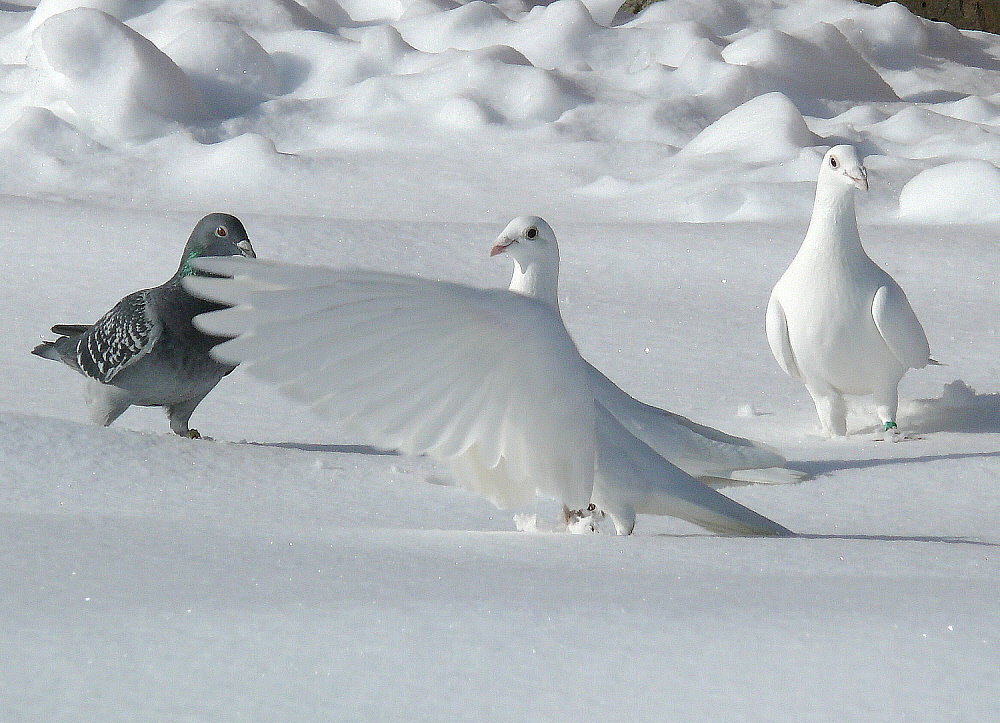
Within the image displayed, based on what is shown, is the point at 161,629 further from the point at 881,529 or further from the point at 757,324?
the point at 757,324

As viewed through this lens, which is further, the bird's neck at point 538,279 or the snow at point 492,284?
the bird's neck at point 538,279

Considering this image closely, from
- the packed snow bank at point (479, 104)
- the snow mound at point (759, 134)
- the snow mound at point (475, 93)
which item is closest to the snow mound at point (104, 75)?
the packed snow bank at point (479, 104)

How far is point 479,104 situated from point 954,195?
2441 mm

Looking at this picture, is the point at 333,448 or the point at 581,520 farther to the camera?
the point at 333,448

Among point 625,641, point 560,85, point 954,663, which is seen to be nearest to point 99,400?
point 625,641

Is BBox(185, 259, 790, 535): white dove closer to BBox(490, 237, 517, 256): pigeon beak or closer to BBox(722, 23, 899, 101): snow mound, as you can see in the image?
BBox(490, 237, 517, 256): pigeon beak

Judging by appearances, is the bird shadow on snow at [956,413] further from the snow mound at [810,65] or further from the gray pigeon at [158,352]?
the snow mound at [810,65]

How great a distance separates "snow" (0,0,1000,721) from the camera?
1110 mm

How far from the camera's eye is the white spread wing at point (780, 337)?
2.96 meters

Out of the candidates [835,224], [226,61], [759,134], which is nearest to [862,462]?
[835,224]

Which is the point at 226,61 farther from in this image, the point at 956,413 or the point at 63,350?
the point at 956,413

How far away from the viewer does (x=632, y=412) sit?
219 centimetres

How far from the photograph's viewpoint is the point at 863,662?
113 centimetres

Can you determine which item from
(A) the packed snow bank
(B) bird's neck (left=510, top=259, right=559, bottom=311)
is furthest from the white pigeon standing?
(A) the packed snow bank
